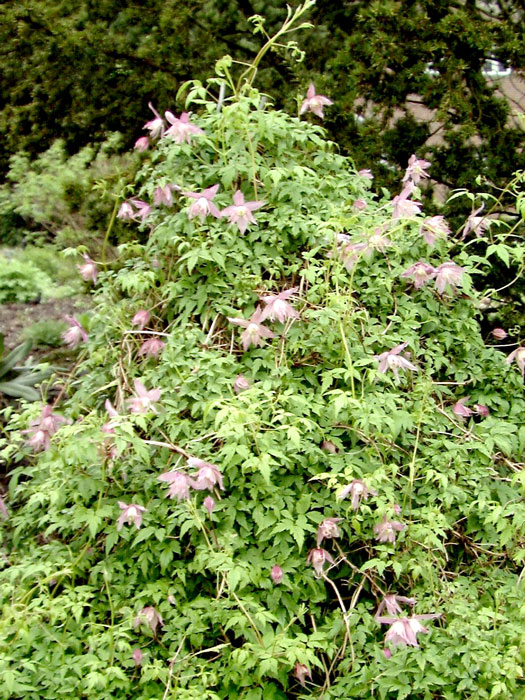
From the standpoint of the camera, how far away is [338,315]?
2.85 metres

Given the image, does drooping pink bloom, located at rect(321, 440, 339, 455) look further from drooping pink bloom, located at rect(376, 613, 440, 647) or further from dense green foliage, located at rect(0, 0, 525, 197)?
dense green foliage, located at rect(0, 0, 525, 197)

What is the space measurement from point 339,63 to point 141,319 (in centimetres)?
193

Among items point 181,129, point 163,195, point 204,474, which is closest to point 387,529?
point 204,474

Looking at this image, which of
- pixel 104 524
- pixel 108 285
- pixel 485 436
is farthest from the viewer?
pixel 108 285

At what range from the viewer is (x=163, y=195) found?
3.15 metres

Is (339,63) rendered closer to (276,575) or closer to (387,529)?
(387,529)

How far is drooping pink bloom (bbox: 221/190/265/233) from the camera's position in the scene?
2.94m

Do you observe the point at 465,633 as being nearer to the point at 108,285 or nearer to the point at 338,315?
the point at 338,315

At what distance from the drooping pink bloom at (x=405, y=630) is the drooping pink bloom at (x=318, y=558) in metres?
0.27

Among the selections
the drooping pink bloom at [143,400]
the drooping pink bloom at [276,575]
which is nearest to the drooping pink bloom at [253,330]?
the drooping pink bloom at [143,400]

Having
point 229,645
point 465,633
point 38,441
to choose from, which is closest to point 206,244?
point 38,441

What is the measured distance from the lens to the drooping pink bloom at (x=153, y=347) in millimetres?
3049

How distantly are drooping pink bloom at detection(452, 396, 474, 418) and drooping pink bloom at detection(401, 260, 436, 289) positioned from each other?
17.7 inches

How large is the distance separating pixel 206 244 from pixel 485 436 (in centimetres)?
122
